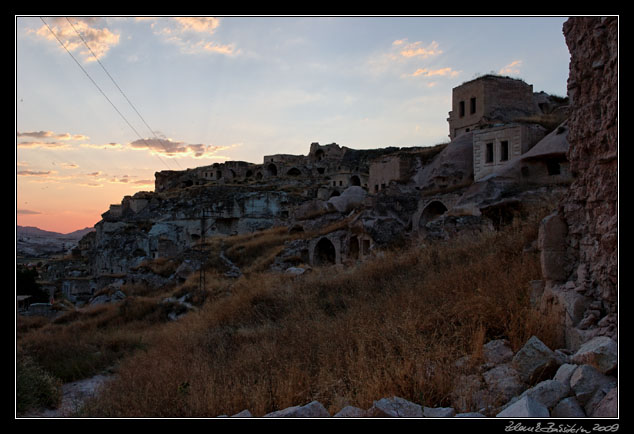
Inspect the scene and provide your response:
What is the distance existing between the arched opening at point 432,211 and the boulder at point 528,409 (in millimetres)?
17627

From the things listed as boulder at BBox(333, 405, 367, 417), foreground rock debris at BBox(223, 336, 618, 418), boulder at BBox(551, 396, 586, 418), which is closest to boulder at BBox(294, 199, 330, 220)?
foreground rock debris at BBox(223, 336, 618, 418)

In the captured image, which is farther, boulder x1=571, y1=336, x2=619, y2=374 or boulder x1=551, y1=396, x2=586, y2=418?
boulder x1=571, y1=336, x2=619, y2=374

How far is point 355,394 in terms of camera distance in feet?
11.8

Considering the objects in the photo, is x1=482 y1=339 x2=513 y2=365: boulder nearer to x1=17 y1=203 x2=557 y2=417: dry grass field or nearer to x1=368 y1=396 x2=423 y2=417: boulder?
x1=17 y1=203 x2=557 y2=417: dry grass field

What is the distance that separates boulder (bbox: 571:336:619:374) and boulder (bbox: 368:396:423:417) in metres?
1.20

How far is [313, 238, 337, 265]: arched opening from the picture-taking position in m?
19.8

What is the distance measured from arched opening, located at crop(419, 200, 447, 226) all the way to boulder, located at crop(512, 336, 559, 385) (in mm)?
16814

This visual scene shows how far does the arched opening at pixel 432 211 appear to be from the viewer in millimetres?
19859

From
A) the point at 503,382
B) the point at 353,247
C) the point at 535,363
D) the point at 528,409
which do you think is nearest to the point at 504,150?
the point at 353,247

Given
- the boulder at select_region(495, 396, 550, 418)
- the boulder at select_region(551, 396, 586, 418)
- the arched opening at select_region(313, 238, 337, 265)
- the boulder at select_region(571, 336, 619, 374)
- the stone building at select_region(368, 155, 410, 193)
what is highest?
the stone building at select_region(368, 155, 410, 193)

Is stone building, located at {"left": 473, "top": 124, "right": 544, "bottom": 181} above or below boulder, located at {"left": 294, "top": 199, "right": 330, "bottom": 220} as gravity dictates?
above

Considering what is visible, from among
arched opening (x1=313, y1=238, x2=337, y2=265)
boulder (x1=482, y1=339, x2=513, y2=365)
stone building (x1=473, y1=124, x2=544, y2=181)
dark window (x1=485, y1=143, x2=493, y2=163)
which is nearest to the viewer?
boulder (x1=482, y1=339, x2=513, y2=365)

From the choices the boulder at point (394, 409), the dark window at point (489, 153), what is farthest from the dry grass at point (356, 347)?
the dark window at point (489, 153)

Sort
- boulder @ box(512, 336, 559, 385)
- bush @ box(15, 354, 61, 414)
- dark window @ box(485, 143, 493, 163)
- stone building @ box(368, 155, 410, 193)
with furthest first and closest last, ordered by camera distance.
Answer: stone building @ box(368, 155, 410, 193) → dark window @ box(485, 143, 493, 163) → bush @ box(15, 354, 61, 414) → boulder @ box(512, 336, 559, 385)
